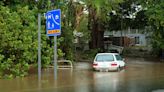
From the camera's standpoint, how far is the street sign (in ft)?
57.2

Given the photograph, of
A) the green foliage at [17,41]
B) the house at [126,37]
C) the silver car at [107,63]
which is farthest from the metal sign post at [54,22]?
the house at [126,37]

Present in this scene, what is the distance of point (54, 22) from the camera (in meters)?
17.5

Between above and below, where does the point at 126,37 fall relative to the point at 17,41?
above

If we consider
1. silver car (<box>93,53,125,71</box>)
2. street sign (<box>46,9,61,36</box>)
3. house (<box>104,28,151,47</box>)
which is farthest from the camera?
house (<box>104,28,151,47</box>)

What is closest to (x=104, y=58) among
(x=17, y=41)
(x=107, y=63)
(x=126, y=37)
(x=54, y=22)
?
(x=107, y=63)

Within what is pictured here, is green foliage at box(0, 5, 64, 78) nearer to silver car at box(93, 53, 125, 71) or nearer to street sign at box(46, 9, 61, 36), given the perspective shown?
street sign at box(46, 9, 61, 36)

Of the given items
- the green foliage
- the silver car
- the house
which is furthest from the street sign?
the house

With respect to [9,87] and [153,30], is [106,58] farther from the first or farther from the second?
[153,30]

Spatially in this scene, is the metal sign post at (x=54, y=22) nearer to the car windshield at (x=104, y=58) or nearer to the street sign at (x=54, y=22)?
the street sign at (x=54, y=22)

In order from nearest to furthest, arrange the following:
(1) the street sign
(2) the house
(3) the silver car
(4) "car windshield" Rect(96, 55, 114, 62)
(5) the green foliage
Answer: (1) the street sign, (5) the green foliage, (3) the silver car, (4) "car windshield" Rect(96, 55, 114, 62), (2) the house

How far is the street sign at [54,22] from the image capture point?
17.4 metres

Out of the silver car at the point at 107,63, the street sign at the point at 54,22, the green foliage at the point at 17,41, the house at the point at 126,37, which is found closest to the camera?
the street sign at the point at 54,22

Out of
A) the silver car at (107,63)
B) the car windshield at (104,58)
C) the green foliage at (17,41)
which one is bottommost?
the silver car at (107,63)

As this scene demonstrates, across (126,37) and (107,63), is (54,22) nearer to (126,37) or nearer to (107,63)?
(107,63)
